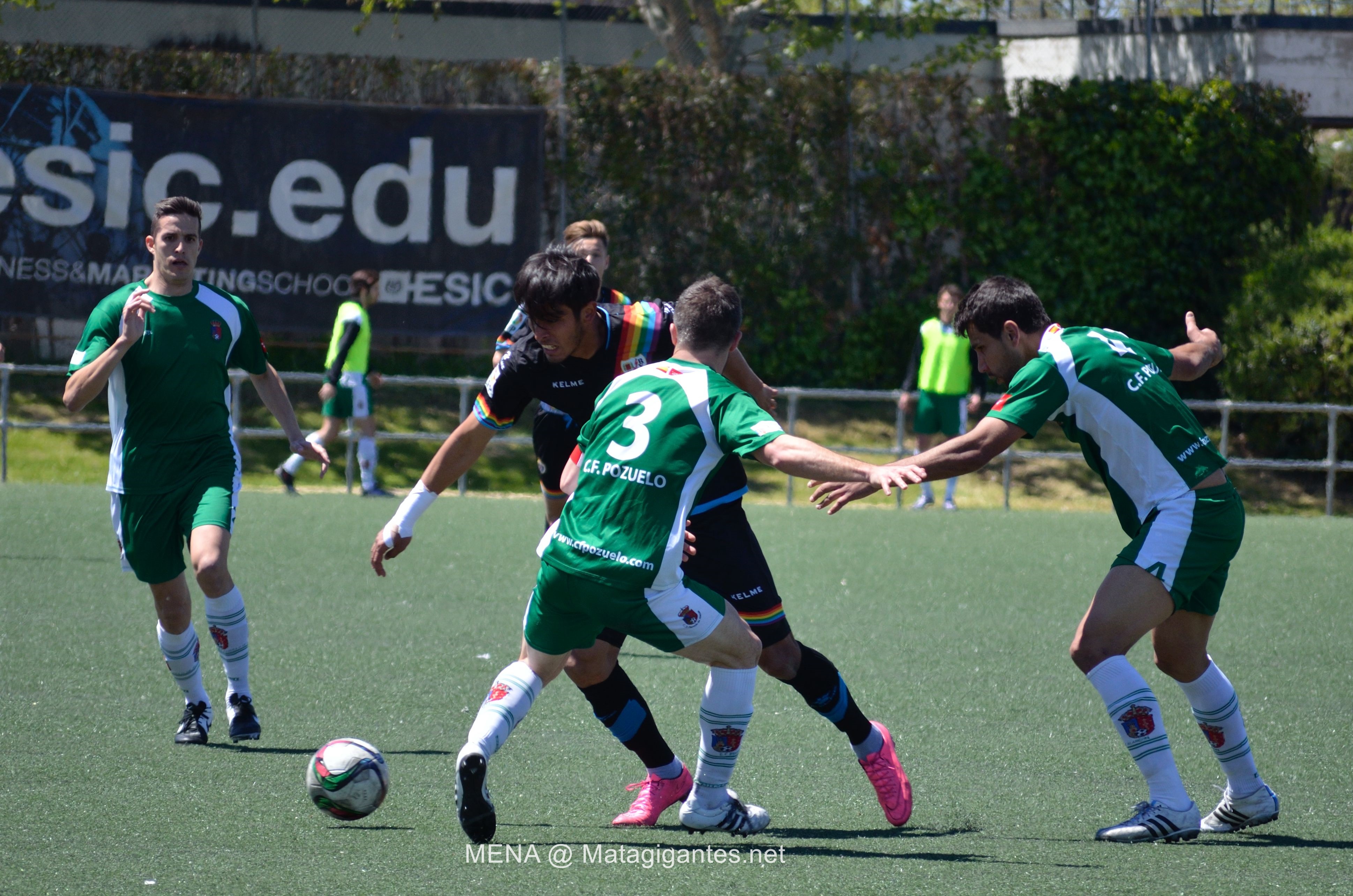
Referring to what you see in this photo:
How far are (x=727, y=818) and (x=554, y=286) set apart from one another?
169 cm

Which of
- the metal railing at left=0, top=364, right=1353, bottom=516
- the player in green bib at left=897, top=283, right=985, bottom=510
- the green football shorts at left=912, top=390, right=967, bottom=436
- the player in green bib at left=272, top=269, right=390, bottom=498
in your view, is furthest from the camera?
the green football shorts at left=912, top=390, right=967, bottom=436

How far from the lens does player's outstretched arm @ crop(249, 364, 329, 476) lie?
5.71 meters

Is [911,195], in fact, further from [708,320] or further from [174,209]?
[708,320]

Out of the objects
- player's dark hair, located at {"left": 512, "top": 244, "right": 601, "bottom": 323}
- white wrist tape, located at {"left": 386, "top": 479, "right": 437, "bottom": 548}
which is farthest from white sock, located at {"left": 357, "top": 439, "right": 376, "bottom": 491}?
player's dark hair, located at {"left": 512, "top": 244, "right": 601, "bottom": 323}

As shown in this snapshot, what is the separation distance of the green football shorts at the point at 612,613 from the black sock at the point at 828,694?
61cm

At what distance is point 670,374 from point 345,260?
42.0 ft

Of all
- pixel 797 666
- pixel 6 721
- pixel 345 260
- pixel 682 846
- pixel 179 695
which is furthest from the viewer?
pixel 345 260

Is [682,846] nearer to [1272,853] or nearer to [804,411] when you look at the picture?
[1272,853]

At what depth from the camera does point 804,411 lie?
16.5 m

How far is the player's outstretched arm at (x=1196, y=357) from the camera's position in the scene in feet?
15.5

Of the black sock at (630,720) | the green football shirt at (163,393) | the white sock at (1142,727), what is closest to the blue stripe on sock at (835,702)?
the black sock at (630,720)

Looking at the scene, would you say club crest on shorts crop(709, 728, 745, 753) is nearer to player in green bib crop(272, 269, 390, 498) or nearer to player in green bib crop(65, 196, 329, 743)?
player in green bib crop(65, 196, 329, 743)

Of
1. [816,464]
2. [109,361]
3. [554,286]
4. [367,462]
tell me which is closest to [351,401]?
[367,462]

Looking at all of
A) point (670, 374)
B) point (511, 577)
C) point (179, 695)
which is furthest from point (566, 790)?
point (511, 577)
